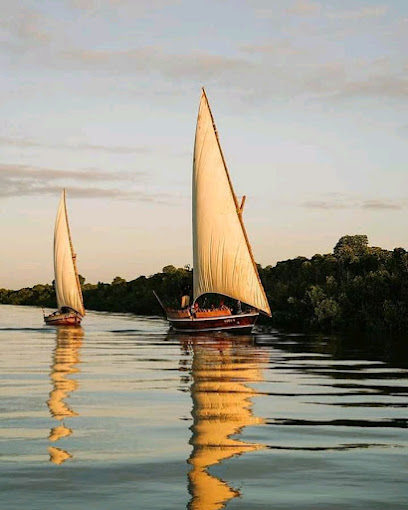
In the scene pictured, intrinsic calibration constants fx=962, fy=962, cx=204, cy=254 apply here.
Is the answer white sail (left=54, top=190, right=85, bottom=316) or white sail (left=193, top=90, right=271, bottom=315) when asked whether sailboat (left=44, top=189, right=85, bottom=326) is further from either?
white sail (left=193, top=90, right=271, bottom=315)

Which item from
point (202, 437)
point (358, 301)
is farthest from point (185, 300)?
point (202, 437)

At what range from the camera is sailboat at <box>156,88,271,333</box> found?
71.0 m

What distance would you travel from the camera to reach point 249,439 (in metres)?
18.9

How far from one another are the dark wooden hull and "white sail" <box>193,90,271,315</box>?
1371 mm

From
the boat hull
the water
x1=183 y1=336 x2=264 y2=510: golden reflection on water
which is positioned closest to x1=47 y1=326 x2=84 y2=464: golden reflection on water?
the water

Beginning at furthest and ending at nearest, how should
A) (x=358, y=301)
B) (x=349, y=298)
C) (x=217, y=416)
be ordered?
(x=349, y=298) < (x=358, y=301) < (x=217, y=416)

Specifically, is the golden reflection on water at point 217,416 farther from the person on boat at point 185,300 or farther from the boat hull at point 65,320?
the boat hull at point 65,320

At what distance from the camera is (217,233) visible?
72625mm

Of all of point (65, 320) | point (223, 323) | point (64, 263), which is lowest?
point (65, 320)

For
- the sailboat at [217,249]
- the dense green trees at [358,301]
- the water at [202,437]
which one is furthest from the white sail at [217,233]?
the water at [202,437]

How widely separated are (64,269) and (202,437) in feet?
291

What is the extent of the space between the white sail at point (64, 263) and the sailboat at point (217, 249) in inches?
1228

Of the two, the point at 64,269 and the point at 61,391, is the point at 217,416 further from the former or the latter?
the point at 64,269

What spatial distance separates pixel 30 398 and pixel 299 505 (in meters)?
13.8
